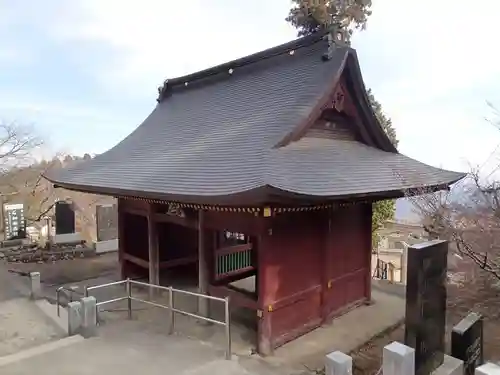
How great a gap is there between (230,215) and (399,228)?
19.8 metres

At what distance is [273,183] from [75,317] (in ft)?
12.9

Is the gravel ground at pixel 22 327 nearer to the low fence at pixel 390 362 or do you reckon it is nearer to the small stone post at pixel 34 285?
the small stone post at pixel 34 285

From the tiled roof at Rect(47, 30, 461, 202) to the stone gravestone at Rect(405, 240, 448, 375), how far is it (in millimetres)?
1479

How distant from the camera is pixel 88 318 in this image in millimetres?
6125

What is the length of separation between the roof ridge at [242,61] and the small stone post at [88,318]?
23.5 feet

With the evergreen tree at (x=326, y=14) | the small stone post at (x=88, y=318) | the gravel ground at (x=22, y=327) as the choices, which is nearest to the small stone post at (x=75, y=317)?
the small stone post at (x=88, y=318)

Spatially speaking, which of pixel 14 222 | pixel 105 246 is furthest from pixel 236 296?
pixel 14 222

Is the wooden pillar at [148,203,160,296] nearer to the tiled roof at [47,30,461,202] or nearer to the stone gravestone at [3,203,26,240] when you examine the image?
the tiled roof at [47,30,461,202]

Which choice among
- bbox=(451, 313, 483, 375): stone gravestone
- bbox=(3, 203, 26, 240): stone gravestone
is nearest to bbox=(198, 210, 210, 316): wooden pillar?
bbox=(451, 313, 483, 375): stone gravestone

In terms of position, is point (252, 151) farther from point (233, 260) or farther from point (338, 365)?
point (338, 365)

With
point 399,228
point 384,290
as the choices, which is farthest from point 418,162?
point 399,228

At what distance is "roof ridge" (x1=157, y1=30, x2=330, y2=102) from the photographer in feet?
29.8

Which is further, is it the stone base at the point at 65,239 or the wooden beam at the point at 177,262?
the stone base at the point at 65,239

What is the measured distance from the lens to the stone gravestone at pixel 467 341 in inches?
211
